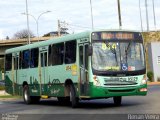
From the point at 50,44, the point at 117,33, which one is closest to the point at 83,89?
the point at 117,33

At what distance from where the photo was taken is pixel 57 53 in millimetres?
23359

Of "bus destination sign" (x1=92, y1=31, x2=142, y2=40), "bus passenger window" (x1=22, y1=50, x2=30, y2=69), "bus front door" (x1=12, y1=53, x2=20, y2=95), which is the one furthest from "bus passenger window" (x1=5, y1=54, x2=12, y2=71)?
"bus destination sign" (x1=92, y1=31, x2=142, y2=40)

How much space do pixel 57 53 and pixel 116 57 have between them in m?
4.04

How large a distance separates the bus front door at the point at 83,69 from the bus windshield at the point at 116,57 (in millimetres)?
477

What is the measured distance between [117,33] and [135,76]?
1.90m

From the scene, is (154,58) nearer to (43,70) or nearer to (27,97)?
(27,97)

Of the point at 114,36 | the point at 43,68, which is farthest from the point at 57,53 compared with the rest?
the point at 114,36

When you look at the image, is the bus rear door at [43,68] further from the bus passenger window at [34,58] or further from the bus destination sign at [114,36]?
the bus destination sign at [114,36]

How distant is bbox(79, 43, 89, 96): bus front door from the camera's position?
66.7 feet

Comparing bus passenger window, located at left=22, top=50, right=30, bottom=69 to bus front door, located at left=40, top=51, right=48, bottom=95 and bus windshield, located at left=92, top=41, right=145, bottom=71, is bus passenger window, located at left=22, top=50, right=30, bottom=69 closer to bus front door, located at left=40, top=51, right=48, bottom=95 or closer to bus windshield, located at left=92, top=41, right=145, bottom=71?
bus front door, located at left=40, top=51, right=48, bottom=95

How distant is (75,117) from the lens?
16922 mm

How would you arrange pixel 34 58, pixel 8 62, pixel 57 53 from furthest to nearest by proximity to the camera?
pixel 8 62 → pixel 34 58 → pixel 57 53

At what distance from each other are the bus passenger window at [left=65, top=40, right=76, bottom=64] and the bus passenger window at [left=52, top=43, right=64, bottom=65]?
1.76 ft

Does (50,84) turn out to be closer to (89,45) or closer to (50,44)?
(50,44)
